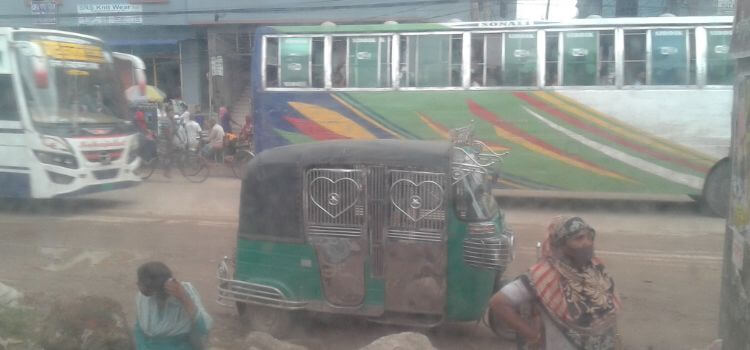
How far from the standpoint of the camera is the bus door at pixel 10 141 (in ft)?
30.8

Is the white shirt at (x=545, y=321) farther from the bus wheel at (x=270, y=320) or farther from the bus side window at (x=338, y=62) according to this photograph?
the bus side window at (x=338, y=62)

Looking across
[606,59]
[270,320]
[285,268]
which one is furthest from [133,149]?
[606,59]

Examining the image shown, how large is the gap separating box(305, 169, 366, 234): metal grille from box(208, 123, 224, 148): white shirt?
32.4 feet

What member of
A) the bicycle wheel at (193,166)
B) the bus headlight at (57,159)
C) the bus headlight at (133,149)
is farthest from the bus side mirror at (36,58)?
the bicycle wheel at (193,166)

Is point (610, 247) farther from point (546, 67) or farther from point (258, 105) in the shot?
point (258, 105)

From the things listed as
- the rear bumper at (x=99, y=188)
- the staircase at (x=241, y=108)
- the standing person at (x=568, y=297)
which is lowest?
the rear bumper at (x=99, y=188)

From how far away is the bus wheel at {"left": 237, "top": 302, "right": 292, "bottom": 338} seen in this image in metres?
5.04

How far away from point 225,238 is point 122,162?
124 inches

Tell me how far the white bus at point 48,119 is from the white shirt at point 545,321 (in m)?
8.27

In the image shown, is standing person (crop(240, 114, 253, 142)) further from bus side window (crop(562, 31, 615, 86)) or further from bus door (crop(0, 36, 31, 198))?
bus side window (crop(562, 31, 615, 86))

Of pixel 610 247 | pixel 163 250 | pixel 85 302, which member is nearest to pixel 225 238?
pixel 163 250

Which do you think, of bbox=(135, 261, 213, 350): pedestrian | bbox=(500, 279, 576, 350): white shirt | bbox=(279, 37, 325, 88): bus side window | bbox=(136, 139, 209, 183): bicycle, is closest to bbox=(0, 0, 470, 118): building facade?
bbox=(136, 139, 209, 183): bicycle

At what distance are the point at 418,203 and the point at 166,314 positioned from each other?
1.73 metres

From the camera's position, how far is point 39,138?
942 cm
